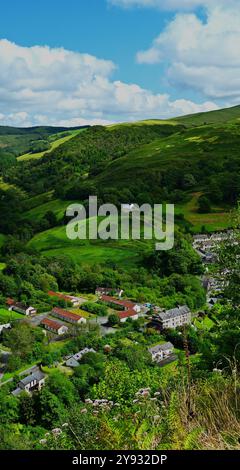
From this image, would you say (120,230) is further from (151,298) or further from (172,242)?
(151,298)

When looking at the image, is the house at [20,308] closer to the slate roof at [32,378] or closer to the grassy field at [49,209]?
the slate roof at [32,378]

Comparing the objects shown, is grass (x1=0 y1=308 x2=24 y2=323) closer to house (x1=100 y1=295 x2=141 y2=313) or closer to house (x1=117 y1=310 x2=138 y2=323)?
house (x1=100 y1=295 x2=141 y2=313)

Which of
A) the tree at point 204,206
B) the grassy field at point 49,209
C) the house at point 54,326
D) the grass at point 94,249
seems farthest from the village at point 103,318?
the grassy field at point 49,209

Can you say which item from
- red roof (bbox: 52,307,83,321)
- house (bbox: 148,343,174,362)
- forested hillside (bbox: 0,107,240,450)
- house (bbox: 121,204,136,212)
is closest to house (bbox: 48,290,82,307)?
forested hillside (bbox: 0,107,240,450)

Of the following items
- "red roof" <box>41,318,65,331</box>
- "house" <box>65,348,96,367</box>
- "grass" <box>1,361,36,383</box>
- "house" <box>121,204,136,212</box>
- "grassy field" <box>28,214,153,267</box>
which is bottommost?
"grass" <box>1,361,36,383</box>

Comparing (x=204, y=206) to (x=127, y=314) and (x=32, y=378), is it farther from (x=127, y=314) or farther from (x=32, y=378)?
(x=32, y=378)
